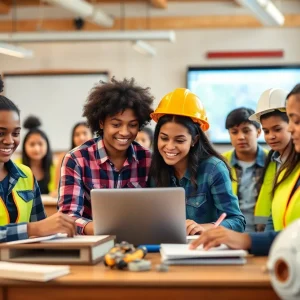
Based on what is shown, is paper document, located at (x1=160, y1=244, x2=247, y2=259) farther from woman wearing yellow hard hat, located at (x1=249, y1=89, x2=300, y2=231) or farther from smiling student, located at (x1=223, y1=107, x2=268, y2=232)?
smiling student, located at (x1=223, y1=107, x2=268, y2=232)

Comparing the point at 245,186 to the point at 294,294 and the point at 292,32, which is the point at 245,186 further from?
the point at 292,32

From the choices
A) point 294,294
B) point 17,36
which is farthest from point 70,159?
point 17,36

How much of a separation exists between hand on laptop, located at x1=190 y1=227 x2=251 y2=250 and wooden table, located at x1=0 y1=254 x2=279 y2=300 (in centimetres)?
14

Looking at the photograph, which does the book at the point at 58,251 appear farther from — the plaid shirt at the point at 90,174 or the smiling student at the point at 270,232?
the plaid shirt at the point at 90,174

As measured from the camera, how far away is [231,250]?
2107 millimetres

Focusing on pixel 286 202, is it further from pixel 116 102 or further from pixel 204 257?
pixel 116 102

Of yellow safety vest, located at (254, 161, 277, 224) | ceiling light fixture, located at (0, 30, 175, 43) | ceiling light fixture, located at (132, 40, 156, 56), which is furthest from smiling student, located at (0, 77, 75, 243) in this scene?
ceiling light fixture, located at (132, 40, 156, 56)

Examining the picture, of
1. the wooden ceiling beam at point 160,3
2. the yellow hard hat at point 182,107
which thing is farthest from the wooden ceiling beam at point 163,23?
the yellow hard hat at point 182,107

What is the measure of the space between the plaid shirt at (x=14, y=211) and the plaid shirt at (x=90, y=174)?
11 cm

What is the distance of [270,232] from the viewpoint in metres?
2.19

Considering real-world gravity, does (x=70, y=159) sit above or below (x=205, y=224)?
above

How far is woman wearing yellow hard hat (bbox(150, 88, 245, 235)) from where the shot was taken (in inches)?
115

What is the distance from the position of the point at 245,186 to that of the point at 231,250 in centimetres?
234

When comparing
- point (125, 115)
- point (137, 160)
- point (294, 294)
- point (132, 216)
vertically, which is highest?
point (125, 115)
